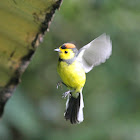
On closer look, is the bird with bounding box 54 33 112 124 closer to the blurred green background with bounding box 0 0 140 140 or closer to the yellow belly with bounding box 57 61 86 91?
the yellow belly with bounding box 57 61 86 91

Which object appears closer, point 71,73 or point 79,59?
point 71,73

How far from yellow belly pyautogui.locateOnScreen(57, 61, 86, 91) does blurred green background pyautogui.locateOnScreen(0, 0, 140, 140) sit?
1010mm

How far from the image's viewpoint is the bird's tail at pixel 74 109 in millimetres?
3941

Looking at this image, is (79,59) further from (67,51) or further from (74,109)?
(74,109)

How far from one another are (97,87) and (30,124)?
219 centimetres

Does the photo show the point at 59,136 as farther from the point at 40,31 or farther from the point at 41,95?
the point at 40,31

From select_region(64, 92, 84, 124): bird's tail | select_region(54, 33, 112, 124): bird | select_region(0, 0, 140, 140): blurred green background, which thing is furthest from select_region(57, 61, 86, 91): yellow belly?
select_region(0, 0, 140, 140): blurred green background

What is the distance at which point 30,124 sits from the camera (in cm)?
427

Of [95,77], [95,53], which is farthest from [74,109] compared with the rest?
[95,77]

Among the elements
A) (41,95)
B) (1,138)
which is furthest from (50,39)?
(1,138)

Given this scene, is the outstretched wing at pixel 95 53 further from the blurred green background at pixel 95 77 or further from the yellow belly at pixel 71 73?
the blurred green background at pixel 95 77

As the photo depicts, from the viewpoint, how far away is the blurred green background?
15.7ft

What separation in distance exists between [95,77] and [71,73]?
2564 mm

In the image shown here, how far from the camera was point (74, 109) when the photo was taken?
4078 millimetres
